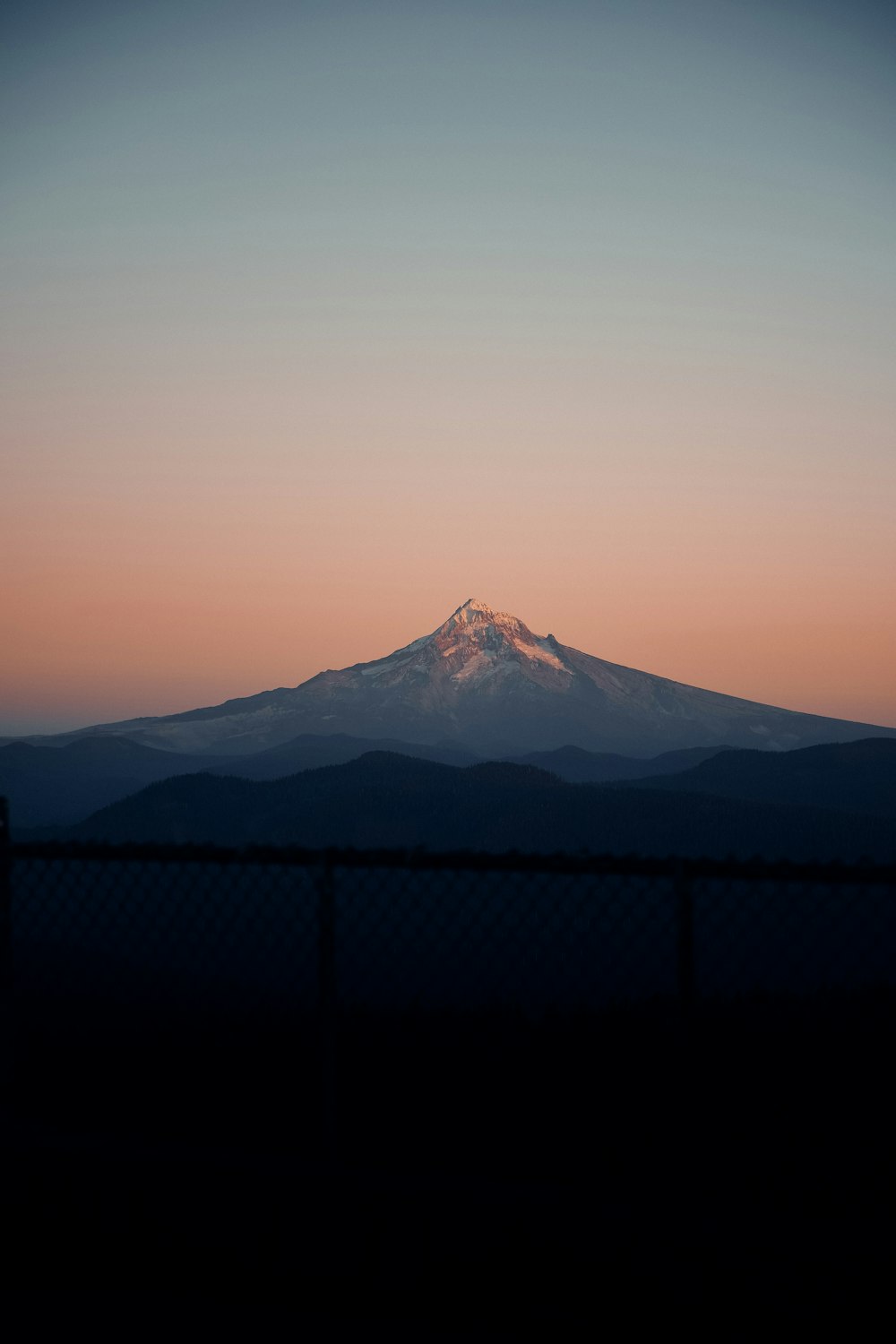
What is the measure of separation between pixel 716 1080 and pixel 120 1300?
4.26 metres

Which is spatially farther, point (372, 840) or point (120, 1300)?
point (372, 840)

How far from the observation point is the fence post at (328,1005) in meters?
5.85

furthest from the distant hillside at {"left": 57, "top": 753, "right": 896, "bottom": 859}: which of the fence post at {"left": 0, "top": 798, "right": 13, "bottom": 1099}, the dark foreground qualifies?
the fence post at {"left": 0, "top": 798, "right": 13, "bottom": 1099}

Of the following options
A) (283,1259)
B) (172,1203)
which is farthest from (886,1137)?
(172,1203)

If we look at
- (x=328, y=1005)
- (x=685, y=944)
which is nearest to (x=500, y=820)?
(x=328, y=1005)

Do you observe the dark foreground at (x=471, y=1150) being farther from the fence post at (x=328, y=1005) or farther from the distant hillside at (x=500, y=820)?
the distant hillside at (x=500, y=820)

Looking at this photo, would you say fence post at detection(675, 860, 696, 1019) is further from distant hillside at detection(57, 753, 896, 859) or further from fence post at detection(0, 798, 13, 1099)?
distant hillside at detection(57, 753, 896, 859)

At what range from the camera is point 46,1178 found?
20.8 ft

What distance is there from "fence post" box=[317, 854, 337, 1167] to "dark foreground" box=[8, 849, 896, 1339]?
0.05 feet

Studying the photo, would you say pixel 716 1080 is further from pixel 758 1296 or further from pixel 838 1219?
pixel 758 1296

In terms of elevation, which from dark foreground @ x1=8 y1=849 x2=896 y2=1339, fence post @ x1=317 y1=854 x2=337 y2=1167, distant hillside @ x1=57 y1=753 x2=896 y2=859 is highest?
fence post @ x1=317 y1=854 x2=337 y2=1167

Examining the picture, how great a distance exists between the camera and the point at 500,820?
16612cm

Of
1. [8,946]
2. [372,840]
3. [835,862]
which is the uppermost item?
[835,862]

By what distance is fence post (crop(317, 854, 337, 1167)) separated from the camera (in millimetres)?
5848
